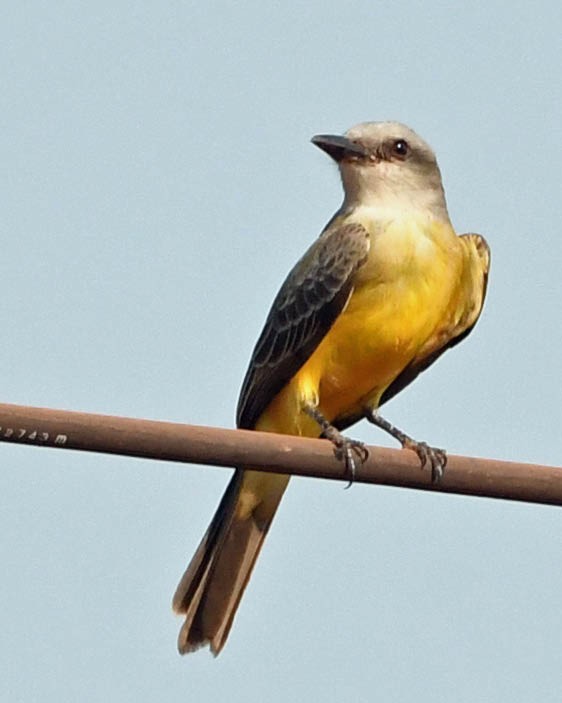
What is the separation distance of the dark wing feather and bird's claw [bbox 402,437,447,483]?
901mm

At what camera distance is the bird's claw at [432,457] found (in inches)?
241

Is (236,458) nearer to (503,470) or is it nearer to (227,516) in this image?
(503,470)

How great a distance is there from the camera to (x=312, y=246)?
995 cm

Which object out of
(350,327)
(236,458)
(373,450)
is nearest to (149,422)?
(236,458)

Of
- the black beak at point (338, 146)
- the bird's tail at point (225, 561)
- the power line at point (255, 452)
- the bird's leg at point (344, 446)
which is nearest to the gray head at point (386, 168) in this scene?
the black beak at point (338, 146)

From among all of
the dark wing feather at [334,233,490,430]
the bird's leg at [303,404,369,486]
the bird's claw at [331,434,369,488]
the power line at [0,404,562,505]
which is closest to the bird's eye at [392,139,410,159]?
the dark wing feather at [334,233,490,430]

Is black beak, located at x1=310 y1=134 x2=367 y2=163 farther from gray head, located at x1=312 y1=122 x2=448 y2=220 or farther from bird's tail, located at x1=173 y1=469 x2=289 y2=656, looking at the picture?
bird's tail, located at x1=173 y1=469 x2=289 y2=656

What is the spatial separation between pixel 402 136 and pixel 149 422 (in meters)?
5.30

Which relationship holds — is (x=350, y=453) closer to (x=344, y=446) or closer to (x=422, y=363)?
(x=344, y=446)

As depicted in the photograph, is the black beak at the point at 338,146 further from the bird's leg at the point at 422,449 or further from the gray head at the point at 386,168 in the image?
the bird's leg at the point at 422,449

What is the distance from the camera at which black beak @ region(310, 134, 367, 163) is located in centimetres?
1002

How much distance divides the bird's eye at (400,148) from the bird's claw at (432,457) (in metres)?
2.06

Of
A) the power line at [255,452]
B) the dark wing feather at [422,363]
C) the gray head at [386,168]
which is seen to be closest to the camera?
the power line at [255,452]

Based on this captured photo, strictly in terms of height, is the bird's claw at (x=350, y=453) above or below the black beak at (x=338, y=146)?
below
